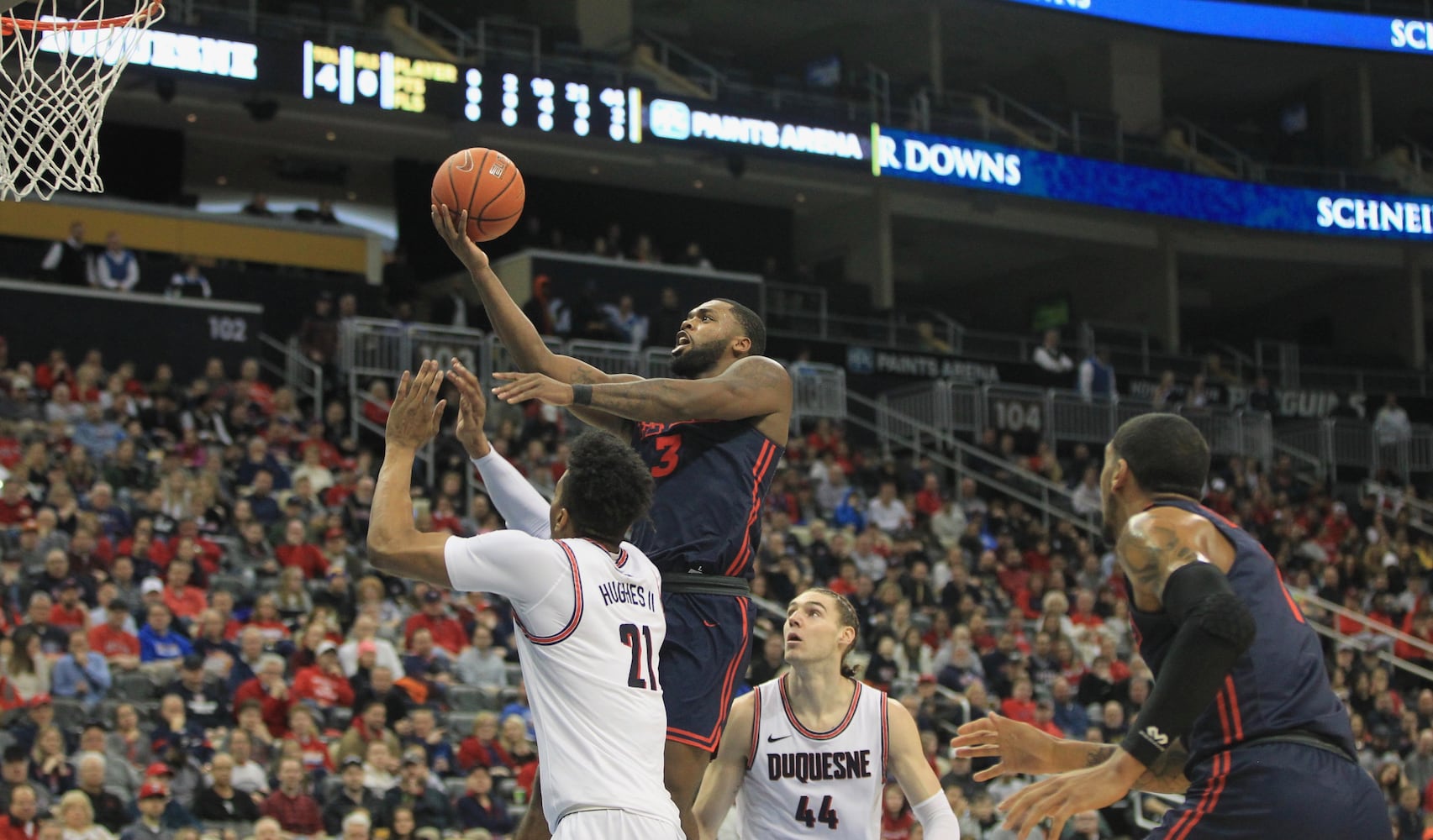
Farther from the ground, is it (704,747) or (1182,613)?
(1182,613)

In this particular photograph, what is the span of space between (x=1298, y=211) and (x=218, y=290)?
19.7m

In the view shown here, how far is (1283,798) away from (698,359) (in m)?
2.76

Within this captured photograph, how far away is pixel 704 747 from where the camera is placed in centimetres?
593

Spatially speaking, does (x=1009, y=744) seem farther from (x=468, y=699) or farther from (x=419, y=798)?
(x=468, y=699)

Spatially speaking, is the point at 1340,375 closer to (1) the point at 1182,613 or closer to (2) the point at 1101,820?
(2) the point at 1101,820

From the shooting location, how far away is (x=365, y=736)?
40.2ft

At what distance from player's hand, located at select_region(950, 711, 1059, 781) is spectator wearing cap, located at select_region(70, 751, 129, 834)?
7579 mm

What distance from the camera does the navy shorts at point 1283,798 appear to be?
4.48m

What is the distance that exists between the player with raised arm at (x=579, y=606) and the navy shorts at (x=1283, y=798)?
1601 millimetres

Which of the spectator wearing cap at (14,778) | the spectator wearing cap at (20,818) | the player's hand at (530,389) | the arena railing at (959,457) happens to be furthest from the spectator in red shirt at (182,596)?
the arena railing at (959,457)

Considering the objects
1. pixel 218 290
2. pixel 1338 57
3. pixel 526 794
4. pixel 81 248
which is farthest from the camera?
pixel 1338 57

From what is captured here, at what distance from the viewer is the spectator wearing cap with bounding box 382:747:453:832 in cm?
1166

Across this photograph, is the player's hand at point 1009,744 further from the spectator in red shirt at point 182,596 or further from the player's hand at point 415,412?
the spectator in red shirt at point 182,596

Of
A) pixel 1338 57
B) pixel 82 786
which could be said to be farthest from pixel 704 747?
pixel 1338 57
